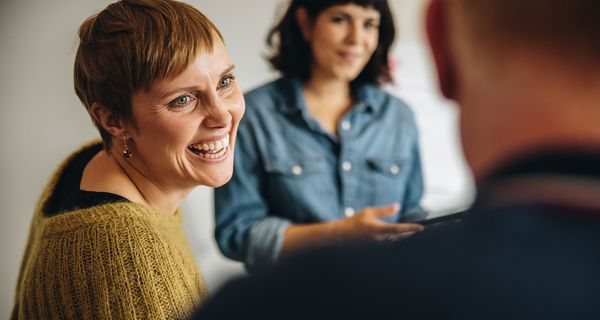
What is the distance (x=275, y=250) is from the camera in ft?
3.83

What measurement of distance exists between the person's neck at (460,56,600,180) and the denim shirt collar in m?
0.96

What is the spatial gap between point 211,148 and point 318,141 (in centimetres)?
50

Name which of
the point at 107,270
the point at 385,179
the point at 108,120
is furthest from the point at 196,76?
the point at 385,179

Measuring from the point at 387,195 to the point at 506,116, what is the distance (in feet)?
3.39

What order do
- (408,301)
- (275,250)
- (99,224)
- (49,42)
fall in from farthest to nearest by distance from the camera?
(275,250), (49,42), (99,224), (408,301)

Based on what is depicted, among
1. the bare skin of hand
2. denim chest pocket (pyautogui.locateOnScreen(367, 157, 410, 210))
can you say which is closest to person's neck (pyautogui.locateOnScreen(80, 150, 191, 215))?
the bare skin of hand

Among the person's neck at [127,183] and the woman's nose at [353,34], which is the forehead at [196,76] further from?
the woman's nose at [353,34]

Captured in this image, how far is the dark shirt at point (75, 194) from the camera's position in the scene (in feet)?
2.59

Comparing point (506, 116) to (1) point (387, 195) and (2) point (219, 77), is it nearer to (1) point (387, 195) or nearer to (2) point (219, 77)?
(2) point (219, 77)

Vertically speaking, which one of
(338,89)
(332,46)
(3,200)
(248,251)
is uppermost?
(332,46)

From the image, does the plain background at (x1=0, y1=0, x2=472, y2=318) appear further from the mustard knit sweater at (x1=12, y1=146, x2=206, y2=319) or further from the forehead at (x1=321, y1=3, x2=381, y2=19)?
the forehead at (x1=321, y1=3, x2=381, y2=19)

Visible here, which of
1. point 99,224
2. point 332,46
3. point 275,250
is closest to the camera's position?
point 99,224

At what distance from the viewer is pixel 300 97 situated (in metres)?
1.32

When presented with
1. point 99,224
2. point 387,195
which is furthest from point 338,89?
point 99,224
